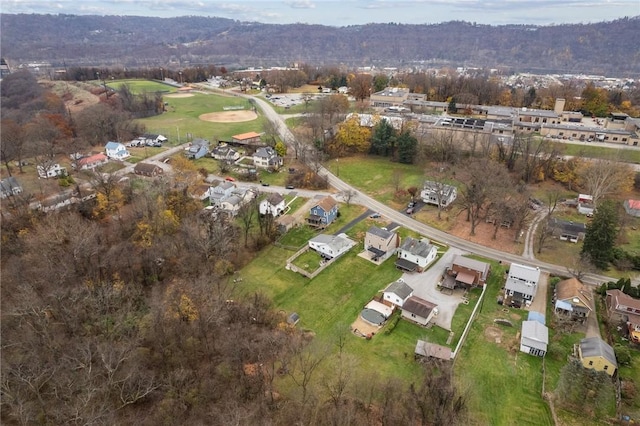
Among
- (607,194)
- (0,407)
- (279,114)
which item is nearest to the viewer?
(0,407)

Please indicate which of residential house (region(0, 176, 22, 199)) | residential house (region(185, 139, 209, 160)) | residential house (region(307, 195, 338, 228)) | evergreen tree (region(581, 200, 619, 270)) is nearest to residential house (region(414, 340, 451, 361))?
evergreen tree (region(581, 200, 619, 270))

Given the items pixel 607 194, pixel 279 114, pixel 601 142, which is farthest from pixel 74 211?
pixel 601 142

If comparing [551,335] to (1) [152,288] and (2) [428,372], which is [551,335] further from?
(1) [152,288]

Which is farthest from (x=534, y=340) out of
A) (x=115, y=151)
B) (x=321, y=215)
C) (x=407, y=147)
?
(x=115, y=151)

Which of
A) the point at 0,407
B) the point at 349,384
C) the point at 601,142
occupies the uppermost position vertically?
the point at 601,142

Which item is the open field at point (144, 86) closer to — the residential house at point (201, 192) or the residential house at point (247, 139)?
the residential house at point (247, 139)

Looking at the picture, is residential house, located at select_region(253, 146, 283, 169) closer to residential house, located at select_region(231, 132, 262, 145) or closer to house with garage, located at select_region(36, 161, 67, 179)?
residential house, located at select_region(231, 132, 262, 145)
